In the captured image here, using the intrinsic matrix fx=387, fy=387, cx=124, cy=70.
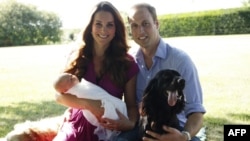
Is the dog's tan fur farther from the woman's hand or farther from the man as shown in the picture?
the man

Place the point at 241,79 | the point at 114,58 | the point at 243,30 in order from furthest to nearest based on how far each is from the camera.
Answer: the point at 243,30 → the point at 241,79 → the point at 114,58

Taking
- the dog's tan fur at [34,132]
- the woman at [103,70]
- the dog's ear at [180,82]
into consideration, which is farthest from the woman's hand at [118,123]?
the dog's tan fur at [34,132]

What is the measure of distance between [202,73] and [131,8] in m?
8.42

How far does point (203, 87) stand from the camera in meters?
9.54

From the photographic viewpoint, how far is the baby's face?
335 cm

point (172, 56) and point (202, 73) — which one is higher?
point (172, 56)

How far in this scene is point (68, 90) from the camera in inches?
135

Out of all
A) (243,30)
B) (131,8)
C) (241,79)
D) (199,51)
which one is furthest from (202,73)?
(243,30)

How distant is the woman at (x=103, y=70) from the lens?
11.4 feet

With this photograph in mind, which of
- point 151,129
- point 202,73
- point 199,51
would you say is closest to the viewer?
point 151,129

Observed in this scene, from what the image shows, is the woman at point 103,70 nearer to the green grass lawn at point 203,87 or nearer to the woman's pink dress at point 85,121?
the woman's pink dress at point 85,121

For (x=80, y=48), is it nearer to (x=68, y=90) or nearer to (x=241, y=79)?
(x=68, y=90)

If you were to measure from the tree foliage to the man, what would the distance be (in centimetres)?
2117

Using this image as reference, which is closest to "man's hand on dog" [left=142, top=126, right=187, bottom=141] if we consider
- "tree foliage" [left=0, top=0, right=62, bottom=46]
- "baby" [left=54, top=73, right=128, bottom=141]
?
"baby" [left=54, top=73, right=128, bottom=141]
